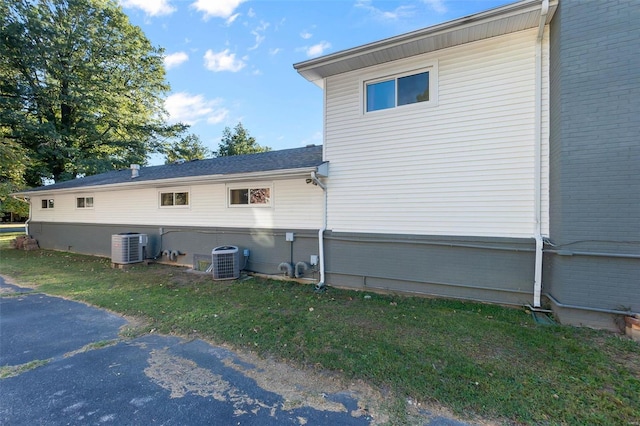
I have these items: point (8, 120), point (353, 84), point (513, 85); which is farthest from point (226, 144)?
point (513, 85)

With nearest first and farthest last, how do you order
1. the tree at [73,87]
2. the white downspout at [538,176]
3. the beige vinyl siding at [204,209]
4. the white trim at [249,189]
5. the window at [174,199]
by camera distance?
the white downspout at [538,176]
the beige vinyl siding at [204,209]
the white trim at [249,189]
the window at [174,199]
the tree at [73,87]

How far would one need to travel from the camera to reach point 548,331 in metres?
3.89

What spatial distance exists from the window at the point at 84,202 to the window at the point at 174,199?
4572 mm

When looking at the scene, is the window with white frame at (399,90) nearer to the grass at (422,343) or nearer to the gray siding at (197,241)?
the gray siding at (197,241)

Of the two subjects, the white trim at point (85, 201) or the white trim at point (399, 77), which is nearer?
the white trim at point (399, 77)

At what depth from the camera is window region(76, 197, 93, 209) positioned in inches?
458

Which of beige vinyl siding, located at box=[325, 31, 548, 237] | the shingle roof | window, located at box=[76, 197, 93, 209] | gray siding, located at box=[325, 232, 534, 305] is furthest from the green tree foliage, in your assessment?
gray siding, located at box=[325, 232, 534, 305]

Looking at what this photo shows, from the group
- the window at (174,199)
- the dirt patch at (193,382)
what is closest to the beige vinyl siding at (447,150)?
the dirt patch at (193,382)

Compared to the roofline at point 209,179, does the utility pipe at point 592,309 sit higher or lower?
lower

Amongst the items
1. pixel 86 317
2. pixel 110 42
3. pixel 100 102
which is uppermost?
pixel 110 42

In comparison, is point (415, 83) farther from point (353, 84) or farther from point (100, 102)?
point (100, 102)

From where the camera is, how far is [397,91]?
19.2 feet

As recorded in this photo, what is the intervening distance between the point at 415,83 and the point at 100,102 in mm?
19103

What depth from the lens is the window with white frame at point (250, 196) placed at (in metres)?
7.54
